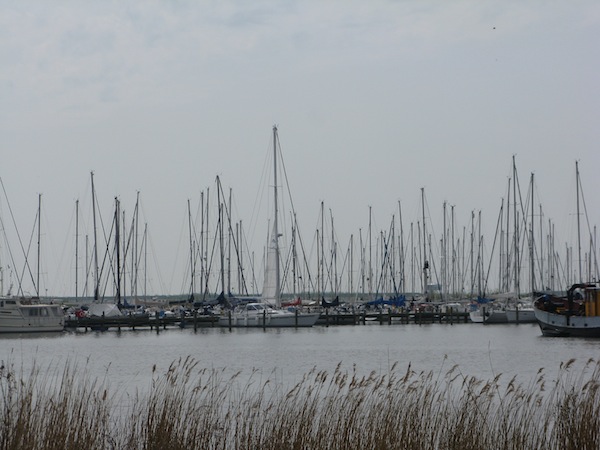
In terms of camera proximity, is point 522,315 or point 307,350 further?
Answer: point 522,315

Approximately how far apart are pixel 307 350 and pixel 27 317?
2788cm

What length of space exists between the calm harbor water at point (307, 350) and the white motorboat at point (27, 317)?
51.3 inches

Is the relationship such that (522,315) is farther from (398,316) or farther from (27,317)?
(27,317)

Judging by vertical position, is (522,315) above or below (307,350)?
above

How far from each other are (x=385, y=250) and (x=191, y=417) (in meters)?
95.4

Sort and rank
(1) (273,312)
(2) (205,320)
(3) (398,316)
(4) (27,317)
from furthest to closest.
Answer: (3) (398,316), (2) (205,320), (1) (273,312), (4) (27,317)

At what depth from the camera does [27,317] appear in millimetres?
78438

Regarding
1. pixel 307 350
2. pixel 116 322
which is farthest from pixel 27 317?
pixel 307 350

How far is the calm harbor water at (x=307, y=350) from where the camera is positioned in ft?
150

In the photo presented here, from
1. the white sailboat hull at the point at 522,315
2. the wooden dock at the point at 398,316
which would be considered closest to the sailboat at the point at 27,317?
the wooden dock at the point at 398,316

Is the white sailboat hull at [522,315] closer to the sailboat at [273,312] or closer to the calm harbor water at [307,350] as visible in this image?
the calm harbor water at [307,350]

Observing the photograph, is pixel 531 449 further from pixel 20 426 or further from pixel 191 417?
pixel 20 426

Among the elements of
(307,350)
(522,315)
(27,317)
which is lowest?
(307,350)

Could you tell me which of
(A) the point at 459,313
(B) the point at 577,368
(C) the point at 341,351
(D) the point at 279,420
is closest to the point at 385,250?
(A) the point at 459,313
